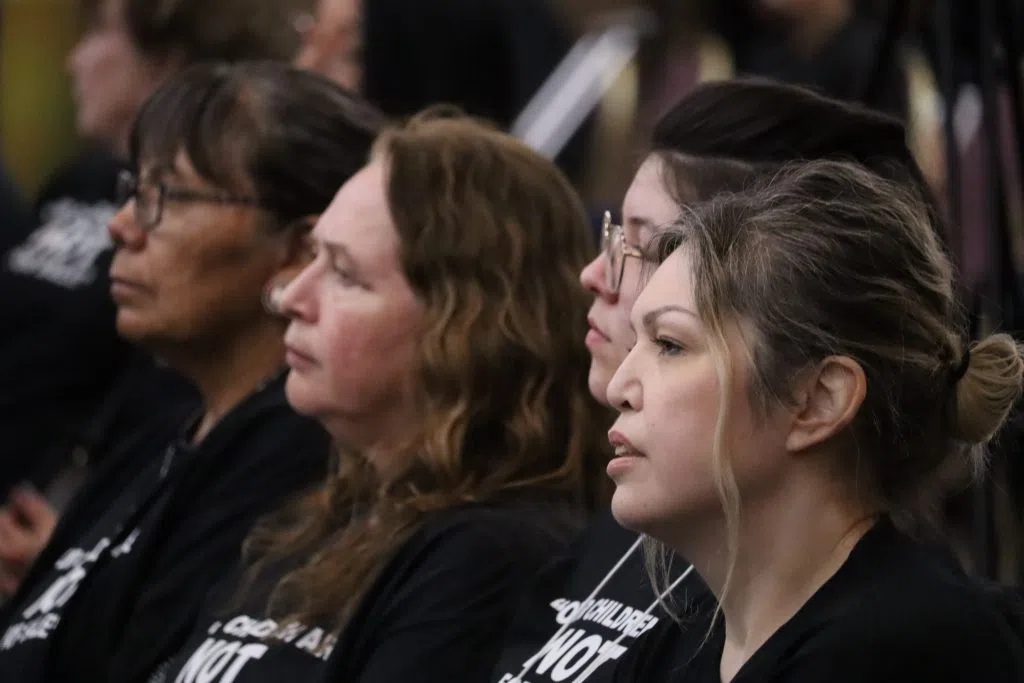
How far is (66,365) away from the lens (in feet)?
11.7

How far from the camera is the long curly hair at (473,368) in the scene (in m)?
2.23

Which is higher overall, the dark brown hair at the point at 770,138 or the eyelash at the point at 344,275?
the dark brown hair at the point at 770,138

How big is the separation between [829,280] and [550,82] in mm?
3023

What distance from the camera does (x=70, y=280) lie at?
11.6 feet

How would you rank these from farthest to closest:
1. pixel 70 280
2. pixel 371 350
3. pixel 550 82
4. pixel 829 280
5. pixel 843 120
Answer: pixel 550 82 → pixel 70 280 → pixel 371 350 → pixel 843 120 → pixel 829 280

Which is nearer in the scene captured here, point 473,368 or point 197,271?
point 473,368

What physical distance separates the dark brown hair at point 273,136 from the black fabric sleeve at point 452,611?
778 mm

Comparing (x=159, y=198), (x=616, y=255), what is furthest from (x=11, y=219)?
(x=616, y=255)

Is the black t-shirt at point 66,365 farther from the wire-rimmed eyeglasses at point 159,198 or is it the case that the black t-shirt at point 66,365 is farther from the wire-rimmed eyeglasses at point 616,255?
the wire-rimmed eyeglasses at point 616,255

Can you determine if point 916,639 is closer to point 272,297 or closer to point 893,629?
point 893,629

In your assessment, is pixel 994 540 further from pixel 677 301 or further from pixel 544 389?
pixel 677 301

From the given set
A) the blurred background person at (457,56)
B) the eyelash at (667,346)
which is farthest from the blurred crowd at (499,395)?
the blurred background person at (457,56)

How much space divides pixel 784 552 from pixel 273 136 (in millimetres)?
1350

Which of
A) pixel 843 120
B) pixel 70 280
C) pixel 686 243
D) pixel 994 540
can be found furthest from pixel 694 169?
pixel 70 280
